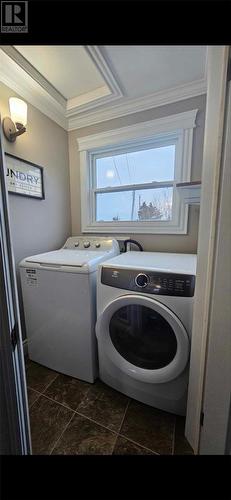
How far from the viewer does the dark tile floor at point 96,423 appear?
95 centimetres

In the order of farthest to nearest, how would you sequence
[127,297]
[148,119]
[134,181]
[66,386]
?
1. [134,181]
2. [148,119]
3. [66,386]
4. [127,297]

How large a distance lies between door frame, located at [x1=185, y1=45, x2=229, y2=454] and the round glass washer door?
0.09 m

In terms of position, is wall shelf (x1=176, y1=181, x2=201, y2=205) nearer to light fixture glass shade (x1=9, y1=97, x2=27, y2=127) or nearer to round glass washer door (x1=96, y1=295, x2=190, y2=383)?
round glass washer door (x1=96, y1=295, x2=190, y2=383)

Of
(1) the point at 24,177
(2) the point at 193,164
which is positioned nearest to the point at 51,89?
(1) the point at 24,177

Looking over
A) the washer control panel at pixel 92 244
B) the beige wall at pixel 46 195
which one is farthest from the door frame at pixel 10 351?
the washer control panel at pixel 92 244

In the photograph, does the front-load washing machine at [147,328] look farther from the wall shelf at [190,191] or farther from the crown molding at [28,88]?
the crown molding at [28,88]

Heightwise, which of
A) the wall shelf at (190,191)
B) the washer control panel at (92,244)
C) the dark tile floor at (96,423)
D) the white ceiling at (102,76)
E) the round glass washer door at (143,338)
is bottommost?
the dark tile floor at (96,423)

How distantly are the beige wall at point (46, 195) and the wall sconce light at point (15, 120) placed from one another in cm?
5

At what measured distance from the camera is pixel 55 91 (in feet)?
4.99

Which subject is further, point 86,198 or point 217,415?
point 86,198
